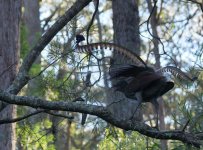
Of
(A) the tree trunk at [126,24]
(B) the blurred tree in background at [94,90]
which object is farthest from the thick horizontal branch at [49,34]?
(A) the tree trunk at [126,24]

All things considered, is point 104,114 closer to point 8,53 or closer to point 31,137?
point 8,53

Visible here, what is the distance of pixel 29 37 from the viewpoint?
1803 centimetres

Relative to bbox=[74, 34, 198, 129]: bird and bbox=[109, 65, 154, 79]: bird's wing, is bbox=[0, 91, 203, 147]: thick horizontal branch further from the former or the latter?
bbox=[109, 65, 154, 79]: bird's wing

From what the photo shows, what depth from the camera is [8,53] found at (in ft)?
20.8

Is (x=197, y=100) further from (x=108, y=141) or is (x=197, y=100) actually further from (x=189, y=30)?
(x=189, y=30)

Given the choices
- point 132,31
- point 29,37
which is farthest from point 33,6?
point 132,31

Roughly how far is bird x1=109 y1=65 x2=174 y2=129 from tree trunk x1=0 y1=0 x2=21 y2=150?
6.95 feet

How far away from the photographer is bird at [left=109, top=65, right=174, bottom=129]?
13.7ft

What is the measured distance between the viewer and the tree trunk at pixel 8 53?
6242mm

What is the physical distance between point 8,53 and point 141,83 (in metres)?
2.52

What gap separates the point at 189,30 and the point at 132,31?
31.9ft

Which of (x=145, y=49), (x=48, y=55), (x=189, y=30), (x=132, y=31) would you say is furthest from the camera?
(x=145, y=49)

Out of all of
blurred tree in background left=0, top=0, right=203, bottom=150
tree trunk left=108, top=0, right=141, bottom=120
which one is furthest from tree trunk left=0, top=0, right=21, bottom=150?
tree trunk left=108, top=0, right=141, bottom=120

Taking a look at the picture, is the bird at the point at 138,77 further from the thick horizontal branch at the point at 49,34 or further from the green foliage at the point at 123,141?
the green foliage at the point at 123,141
